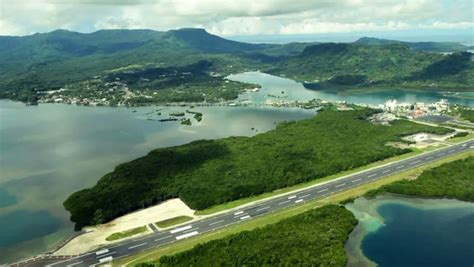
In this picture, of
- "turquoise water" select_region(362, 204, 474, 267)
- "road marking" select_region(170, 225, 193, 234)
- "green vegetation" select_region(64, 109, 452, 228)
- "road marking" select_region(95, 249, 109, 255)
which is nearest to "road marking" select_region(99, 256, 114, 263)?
"road marking" select_region(95, 249, 109, 255)

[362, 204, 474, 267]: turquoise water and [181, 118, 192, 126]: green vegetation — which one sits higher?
[181, 118, 192, 126]: green vegetation

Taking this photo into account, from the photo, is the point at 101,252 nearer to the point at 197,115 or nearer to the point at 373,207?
the point at 373,207

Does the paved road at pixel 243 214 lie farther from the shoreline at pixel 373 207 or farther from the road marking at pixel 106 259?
the shoreline at pixel 373 207

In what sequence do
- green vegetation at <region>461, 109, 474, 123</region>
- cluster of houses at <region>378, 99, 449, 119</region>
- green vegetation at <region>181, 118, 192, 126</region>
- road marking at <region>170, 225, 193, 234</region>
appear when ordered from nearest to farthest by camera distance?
1. road marking at <region>170, 225, 193, 234</region>
2. green vegetation at <region>461, 109, 474, 123</region>
3. green vegetation at <region>181, 118, 192, 126</region>
4. cluster of houses at <region>378, 99, 449, 119</region>

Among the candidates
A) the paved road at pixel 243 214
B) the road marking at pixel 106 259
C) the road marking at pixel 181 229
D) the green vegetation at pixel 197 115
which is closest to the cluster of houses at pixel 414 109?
the paved road at pixel 243 214

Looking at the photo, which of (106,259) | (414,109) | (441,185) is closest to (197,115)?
(414,109)

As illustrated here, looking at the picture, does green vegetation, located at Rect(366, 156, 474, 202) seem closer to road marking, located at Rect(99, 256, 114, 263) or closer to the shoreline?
the shoreline
